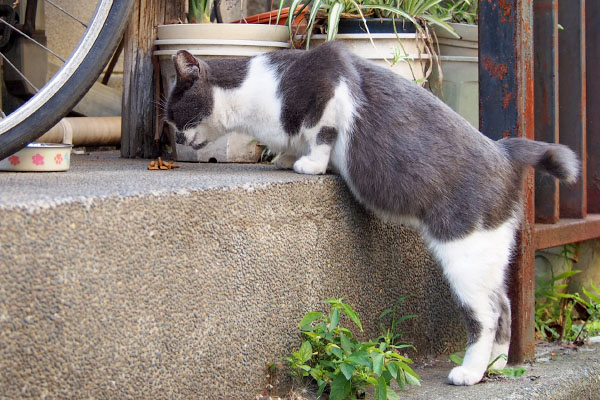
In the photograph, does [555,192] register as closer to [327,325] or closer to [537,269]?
[537,269]

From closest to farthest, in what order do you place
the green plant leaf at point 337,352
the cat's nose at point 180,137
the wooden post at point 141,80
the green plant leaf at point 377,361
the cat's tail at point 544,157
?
the green plant leaf at point 377,361 → the green plant leaf at point 337,352 → the cat's tail at point 544,157 → the cat's nose at point 180,137 → the wooden post at point 141,80

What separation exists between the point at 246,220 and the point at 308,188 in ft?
0.92

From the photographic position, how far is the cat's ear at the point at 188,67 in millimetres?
2217

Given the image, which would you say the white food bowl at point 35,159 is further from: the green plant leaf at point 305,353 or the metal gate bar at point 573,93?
the metal gate bar at point 573,93

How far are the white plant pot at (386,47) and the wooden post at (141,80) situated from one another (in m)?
0.63

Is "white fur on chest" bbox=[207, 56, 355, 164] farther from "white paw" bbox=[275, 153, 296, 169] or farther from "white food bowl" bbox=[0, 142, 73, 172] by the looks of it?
"white food bowl" bbox=[0, 142, 73, 172]

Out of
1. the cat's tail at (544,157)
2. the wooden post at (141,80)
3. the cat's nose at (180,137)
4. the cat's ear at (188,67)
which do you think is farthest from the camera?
the wooden post at (141,80)

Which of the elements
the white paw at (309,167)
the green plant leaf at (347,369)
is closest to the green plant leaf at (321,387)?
the green plant leaf at (347,369)

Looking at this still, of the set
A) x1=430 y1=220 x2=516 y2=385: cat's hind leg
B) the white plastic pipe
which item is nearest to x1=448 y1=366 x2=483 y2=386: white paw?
x1=430 y1=220 x2=516 y2=385: cat's hind leg

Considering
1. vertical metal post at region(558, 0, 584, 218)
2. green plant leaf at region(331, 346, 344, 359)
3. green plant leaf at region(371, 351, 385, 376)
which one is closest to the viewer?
green plant leaf at region(371, 351, 385, 376)

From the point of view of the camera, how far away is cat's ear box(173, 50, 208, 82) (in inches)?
87.3

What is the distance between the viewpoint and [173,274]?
1.60 metres

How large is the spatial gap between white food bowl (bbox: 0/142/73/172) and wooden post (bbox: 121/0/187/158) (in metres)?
0.79

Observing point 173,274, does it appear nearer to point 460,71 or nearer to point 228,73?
point 228,73
